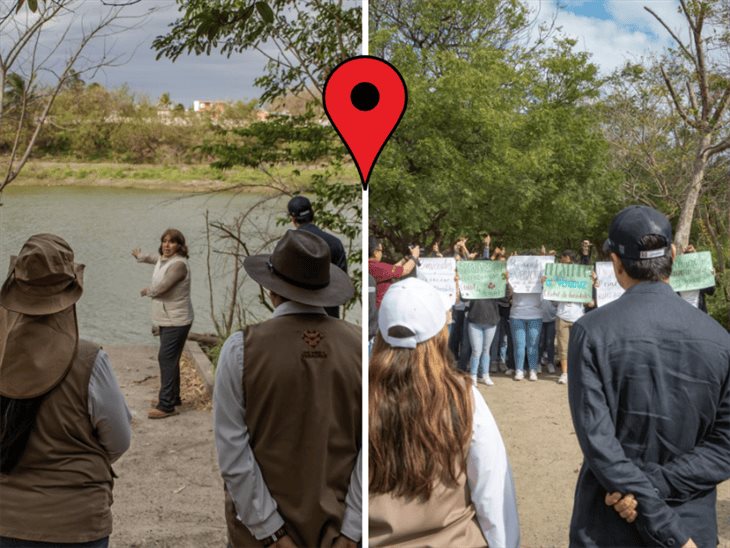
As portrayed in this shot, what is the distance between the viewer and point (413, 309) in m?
1.25

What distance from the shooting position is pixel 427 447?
1245mm

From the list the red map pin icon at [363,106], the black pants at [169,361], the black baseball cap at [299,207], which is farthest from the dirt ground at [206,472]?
the red map pin icon at [363,106]

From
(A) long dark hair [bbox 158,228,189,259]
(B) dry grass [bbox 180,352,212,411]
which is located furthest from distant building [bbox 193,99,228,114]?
(B) dry grass [bbox 180,352,212,411]

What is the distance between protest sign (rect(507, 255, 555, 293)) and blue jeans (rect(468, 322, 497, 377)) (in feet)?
0.96

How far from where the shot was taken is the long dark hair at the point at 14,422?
136cm

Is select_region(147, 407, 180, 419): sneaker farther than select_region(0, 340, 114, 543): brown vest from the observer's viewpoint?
Yes

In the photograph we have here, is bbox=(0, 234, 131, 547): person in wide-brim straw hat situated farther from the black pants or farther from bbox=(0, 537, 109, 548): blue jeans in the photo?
the black pants

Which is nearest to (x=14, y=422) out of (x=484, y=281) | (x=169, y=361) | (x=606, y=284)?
(x=169, y=361)

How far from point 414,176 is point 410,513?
1.12 metres

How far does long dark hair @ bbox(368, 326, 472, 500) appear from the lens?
4.09 feet

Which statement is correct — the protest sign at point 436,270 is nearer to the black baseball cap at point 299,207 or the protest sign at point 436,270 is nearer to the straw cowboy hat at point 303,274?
the black baseball cap at point 299,207

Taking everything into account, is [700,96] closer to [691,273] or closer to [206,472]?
[691,273]

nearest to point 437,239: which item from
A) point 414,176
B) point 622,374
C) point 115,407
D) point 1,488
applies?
point 414,176

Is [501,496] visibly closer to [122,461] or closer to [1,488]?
[1,488]
